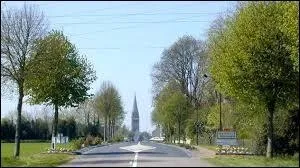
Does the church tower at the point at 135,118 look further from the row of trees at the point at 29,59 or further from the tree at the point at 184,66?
the row of trees at the point at 29,59

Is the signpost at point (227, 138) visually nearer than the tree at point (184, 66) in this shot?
Yes

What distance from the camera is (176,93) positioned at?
88.9 m

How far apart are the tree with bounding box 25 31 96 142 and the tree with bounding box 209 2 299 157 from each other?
1169 centimetres

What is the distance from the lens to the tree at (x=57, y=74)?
130ft

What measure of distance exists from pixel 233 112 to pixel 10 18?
36772mm

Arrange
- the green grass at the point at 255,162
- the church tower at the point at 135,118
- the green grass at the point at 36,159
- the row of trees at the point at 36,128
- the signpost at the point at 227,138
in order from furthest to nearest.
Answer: the church tower at the point at 135,118, the row of trees at the point at 36,128, the signpost at the point at 227,138, the green grass at the point at 36,159, the green grass at the point at 255,162

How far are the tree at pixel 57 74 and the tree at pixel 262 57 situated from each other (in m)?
11.7

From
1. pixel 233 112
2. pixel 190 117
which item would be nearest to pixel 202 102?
pixel 190 117

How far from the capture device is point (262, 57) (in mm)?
35281

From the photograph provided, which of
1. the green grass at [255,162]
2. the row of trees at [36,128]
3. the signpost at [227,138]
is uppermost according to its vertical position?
the row of trees at [36,128]

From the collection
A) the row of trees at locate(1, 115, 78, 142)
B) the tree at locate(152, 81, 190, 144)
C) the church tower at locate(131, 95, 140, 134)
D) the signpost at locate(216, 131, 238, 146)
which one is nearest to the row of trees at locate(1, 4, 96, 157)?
the signpost at locate(216, 131, 238, 146)

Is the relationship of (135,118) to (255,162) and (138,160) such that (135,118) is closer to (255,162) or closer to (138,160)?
(138,160)

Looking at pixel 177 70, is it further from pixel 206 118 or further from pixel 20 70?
pixel 20 70

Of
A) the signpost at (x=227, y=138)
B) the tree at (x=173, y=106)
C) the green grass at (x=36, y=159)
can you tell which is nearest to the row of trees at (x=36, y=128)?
the tree at (x=173, y=106)
